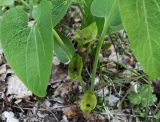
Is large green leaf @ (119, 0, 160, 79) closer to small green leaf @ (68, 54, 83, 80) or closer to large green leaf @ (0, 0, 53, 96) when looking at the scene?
large green leaf @ (0, 0, 53, 96)

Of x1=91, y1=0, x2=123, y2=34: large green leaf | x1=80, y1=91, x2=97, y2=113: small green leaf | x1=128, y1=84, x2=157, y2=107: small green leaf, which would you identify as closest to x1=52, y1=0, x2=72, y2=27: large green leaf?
x1=91, y1=0, x2=123, y2=34: large green leaf

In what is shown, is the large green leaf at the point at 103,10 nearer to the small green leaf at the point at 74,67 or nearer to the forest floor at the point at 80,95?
the small green leaf at the point at 74,67

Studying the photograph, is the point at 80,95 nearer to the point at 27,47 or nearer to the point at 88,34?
the point at 88,34

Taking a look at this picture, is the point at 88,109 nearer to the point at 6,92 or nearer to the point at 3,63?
the point at 6,92

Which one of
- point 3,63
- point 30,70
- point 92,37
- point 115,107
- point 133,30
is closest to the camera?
point 133,30

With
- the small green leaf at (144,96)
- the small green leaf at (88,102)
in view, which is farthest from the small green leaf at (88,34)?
the small green leaf at (144,96)

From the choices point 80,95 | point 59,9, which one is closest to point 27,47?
point 59,9

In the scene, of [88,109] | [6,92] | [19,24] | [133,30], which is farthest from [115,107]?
[133,30]
